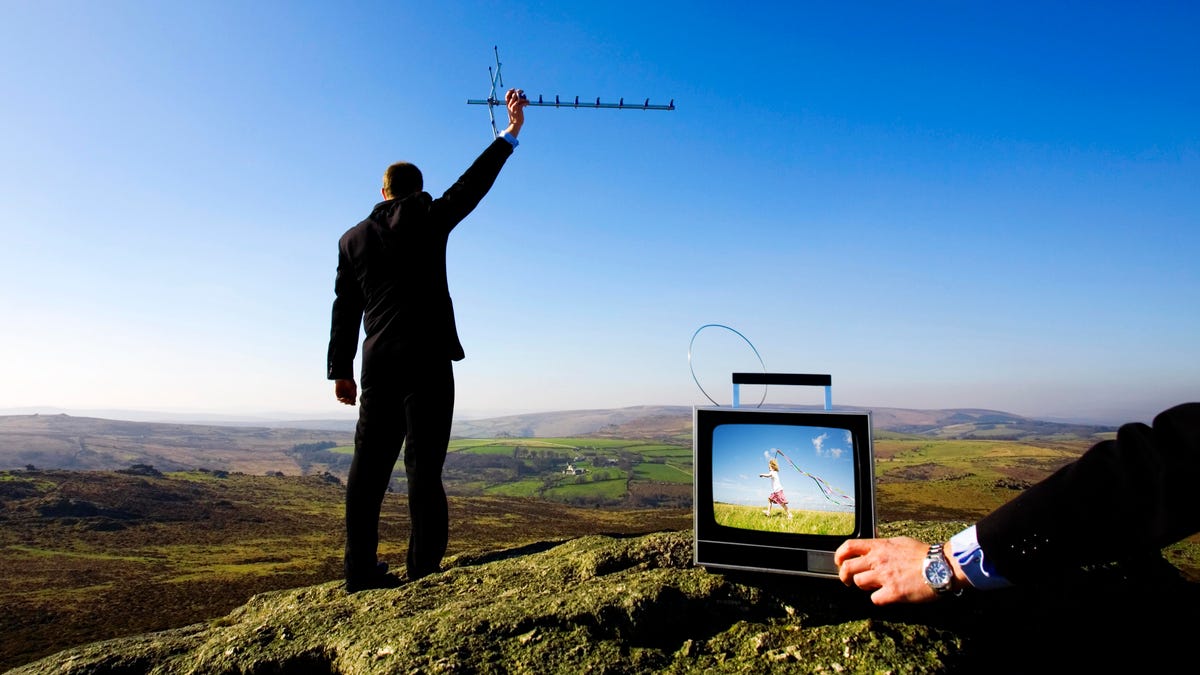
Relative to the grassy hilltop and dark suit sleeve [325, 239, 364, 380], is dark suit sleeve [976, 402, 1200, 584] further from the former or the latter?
dark suit sleeve [325, 239, 364, 380]

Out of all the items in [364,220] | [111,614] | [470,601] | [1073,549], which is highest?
[364,220]

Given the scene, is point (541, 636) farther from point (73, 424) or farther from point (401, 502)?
point (73, 424)

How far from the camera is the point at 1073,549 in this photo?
5.58 feet

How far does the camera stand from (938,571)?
2043 millimetres

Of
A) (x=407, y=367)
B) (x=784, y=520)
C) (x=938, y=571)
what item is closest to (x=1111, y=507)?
(x=938, y=571)

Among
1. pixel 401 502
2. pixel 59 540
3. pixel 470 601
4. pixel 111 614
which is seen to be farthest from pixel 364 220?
pixel 401 502

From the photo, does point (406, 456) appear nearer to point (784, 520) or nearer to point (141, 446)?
point (784, 520)

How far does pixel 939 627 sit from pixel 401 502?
84.4ft

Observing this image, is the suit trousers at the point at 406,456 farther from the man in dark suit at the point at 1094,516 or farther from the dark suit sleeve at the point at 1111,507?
the dark suit sleeve at the point at 1111,507

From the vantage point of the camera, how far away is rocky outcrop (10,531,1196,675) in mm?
2705

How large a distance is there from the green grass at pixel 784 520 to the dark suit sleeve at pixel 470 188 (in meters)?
3.23

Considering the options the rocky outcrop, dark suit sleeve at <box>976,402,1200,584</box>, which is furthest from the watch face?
the rocky outcrop

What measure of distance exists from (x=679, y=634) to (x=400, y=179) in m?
4.41

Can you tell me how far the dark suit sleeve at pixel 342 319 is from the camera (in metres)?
5.27
